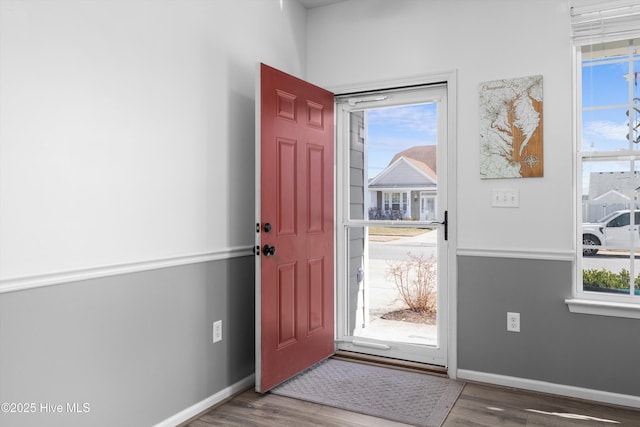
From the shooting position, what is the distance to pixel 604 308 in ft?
8.48

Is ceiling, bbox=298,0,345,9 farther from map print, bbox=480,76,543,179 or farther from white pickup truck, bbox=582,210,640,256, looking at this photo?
white pickup truck, bbox=582,210,640,256

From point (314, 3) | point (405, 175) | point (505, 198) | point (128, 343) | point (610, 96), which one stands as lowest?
point (128, 343)

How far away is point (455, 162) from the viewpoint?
9.82 feet

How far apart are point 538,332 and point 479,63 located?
5.52 ft

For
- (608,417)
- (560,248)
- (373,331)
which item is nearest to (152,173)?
(373,331)

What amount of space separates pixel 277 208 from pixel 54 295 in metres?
1.31

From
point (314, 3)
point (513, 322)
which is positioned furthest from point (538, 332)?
point (314, 3)

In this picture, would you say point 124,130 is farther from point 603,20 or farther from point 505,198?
point 603,20

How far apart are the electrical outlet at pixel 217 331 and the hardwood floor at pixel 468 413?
1.19 ft

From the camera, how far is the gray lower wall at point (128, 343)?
1.68 metres

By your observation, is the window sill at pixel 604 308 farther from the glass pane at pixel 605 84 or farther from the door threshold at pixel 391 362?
the glass pane at pixel 605 84

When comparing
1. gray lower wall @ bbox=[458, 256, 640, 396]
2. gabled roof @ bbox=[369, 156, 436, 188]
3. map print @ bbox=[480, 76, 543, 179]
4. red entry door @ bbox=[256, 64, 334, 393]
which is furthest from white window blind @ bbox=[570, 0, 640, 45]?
red entry door @ bbox=[256, 64, 334, 393]

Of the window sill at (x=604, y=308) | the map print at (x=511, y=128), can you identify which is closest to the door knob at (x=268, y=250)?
the map print at (x=511, y=128)

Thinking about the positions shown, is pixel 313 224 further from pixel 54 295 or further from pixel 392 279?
pixel 54 295
